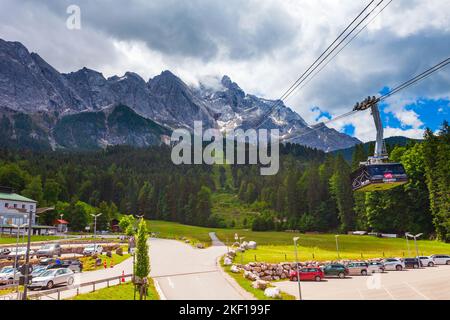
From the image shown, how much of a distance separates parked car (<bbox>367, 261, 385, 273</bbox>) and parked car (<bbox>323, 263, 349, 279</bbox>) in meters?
3.69

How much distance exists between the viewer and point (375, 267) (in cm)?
4484

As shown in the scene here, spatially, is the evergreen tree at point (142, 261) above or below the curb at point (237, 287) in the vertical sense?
above

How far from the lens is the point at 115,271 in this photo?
141 ft

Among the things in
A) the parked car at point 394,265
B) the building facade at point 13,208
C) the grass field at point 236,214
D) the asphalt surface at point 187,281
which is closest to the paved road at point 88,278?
the asphalt surface at point 187,281

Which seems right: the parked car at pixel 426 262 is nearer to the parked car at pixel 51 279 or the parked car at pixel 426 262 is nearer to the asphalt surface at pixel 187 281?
the asphalt surface at pixel 187 281

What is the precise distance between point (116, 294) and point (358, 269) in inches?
1137

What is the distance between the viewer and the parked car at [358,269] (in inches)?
1723

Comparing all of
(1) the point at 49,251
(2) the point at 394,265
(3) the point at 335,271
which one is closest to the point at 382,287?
(3) the point at 335,271

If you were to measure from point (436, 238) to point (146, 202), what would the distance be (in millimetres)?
133414

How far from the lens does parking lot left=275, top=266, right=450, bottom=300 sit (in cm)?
2897

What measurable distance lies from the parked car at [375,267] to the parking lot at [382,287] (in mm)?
1484

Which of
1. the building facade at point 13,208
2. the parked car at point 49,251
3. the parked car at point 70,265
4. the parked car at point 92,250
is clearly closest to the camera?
the parked car at point 70,265

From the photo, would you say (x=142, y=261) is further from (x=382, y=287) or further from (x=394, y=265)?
(x=394, y=265)
